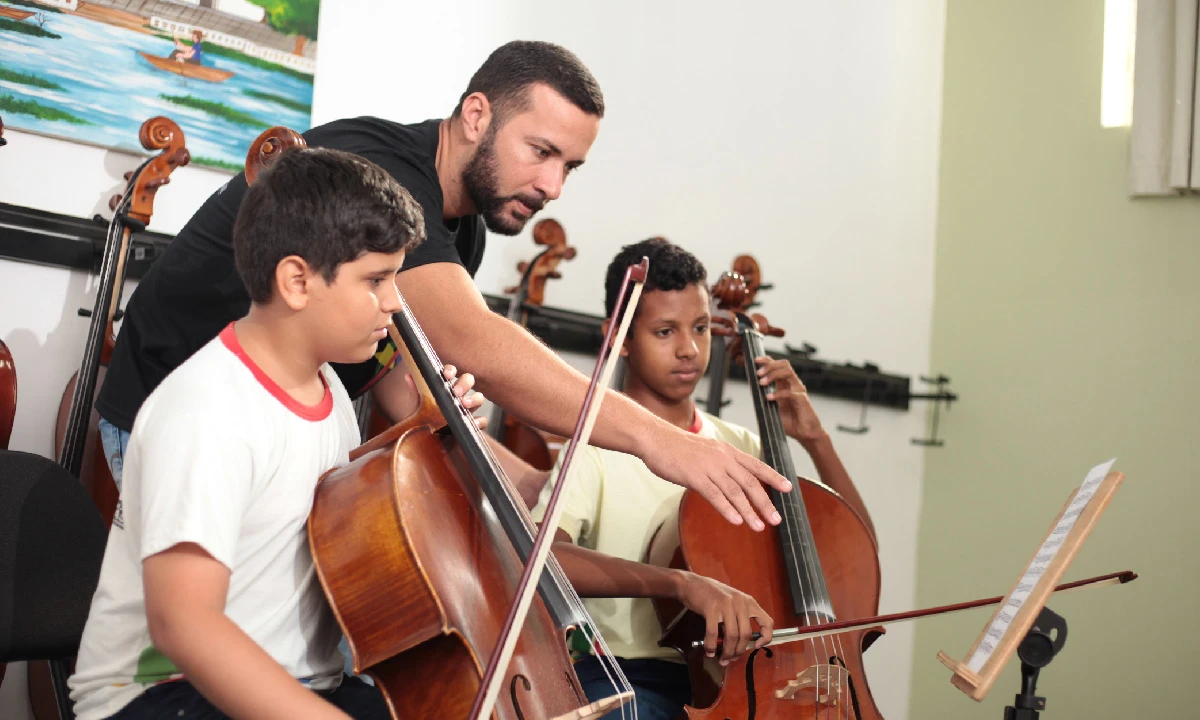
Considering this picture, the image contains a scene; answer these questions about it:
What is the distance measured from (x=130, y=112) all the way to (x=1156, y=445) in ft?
9.62

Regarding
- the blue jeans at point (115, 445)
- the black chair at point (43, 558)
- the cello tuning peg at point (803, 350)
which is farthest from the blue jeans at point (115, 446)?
the cello tuning peg at point (803, 350)

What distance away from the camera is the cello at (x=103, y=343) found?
198 cm

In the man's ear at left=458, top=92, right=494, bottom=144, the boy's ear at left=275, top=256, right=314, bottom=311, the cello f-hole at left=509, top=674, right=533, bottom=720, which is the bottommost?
the cello f-hole at left=509, top=674, right=533, bottom=720

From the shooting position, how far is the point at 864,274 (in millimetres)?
3770

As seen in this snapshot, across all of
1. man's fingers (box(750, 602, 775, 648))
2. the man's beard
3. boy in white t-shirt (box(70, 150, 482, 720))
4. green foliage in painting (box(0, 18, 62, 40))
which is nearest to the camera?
boy in white t-shirt (box(70, 150, 482, 720))

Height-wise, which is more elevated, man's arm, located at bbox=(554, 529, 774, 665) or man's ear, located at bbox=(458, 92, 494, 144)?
man's ear, located at bbox=(458, 92, 494, 144)

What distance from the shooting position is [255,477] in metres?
1.22

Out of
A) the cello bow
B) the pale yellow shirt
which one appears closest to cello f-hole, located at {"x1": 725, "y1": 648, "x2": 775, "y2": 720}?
the pale yellow shirt

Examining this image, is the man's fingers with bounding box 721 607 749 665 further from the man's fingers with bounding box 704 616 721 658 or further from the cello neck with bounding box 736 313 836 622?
the cello neck with bounding box 736 313 836 622

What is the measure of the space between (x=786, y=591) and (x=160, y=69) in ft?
5.61

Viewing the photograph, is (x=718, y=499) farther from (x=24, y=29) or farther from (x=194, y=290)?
(x=24, y=29)

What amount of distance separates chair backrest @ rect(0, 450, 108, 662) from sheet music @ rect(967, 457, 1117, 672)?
1147 millimetres

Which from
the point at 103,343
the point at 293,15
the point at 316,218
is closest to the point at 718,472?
the point at 316,218

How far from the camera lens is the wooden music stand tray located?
122 cm
